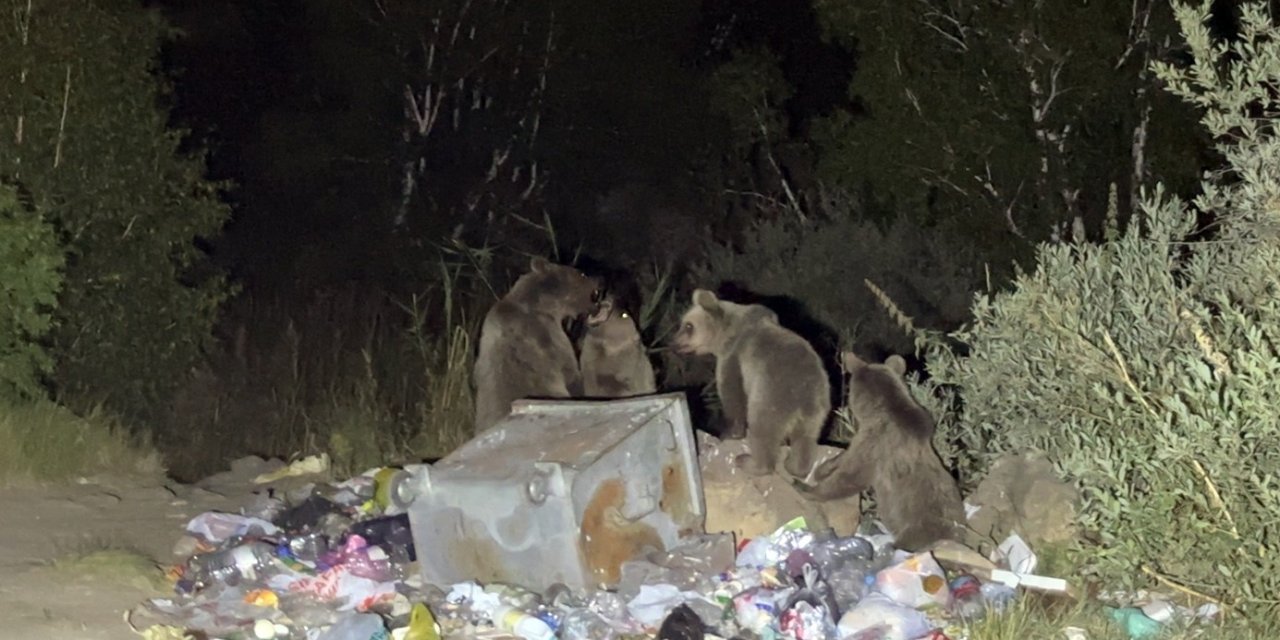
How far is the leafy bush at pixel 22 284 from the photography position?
929 centimetres

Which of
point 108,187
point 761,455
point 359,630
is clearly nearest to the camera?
point 359,630

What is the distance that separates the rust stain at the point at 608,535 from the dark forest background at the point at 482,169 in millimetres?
2158

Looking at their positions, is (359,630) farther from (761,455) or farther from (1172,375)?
(1172,375)

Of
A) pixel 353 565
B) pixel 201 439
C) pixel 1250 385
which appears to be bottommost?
pixel 201 439

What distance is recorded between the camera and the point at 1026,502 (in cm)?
686

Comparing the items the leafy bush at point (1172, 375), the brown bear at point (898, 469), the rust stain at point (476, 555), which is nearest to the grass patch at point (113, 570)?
the rust stain at point (476, 555)

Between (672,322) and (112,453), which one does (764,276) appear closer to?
(672,322)

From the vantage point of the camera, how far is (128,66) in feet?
35.6

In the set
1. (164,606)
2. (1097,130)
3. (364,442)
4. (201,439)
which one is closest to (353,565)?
(164,606)

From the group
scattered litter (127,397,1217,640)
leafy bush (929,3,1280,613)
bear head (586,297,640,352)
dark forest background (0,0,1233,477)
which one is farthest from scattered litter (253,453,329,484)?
leafy bush (929,3,1280,613)

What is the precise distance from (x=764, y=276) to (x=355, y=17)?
11.2 m

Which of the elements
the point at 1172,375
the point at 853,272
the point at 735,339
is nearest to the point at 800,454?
the point at 735,339

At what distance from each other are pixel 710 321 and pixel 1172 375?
2569mm

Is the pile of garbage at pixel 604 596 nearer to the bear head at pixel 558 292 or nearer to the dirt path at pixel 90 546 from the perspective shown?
the dirt path at pixel 90 546
